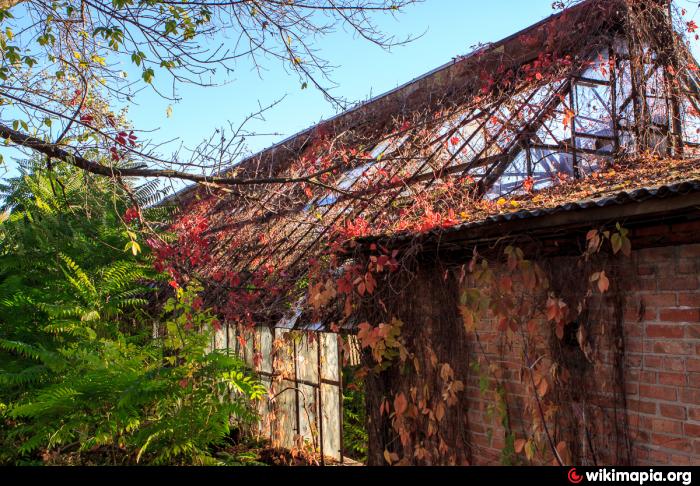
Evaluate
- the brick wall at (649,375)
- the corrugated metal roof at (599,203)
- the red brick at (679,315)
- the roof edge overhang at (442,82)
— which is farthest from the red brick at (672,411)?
the roof edge overhang at (442,82)

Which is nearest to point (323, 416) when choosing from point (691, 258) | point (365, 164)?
point (365, 164)

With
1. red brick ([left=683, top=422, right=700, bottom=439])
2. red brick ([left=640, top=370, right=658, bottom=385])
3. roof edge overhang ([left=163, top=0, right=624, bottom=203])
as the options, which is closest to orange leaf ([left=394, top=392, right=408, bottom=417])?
red brick ([left=640, top=370, right=658, bottom=385])

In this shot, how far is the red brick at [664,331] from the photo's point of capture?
3686 millimetres

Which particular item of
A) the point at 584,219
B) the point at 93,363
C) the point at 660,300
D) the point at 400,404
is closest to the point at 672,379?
the point at 660,300

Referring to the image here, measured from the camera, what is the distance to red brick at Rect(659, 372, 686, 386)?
12.0ft

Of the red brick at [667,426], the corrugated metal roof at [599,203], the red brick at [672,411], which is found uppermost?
the corrugated metal roof at [599,203]

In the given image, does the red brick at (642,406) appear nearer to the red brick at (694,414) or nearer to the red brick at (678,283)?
the red brick at (694,414)

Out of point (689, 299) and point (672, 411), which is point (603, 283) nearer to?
point (689, 299)

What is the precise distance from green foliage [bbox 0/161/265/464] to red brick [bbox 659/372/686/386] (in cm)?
471

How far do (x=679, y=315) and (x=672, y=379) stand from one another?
0.39m

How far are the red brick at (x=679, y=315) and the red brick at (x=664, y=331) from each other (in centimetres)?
4

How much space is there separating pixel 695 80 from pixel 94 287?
7980 millimetres
